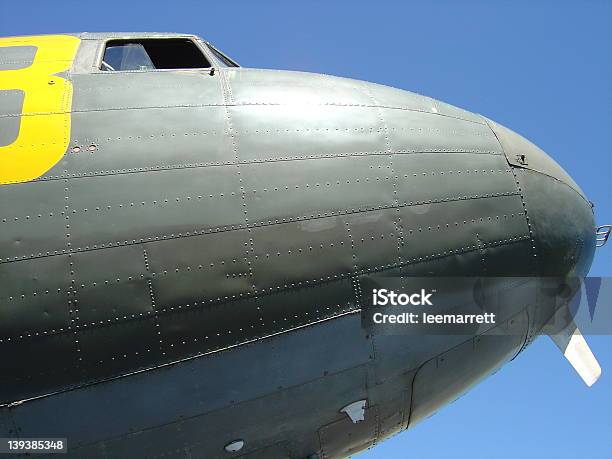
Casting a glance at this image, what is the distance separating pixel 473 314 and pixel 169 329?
3.47m

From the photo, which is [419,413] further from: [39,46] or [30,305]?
[39,46]

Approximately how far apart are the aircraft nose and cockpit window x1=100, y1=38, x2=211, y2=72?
4108 mm

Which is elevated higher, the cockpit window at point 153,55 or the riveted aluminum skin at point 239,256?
the cockpit window at point 153,55

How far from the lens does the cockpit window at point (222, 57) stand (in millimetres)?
8984

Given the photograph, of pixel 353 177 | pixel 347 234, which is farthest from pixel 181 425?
pixel 353 177

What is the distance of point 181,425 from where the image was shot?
280 inches

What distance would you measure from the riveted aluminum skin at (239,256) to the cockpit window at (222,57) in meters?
0.72

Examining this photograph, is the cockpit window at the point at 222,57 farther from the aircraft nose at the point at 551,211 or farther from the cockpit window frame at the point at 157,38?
the aircraft nose at the point at 551,211

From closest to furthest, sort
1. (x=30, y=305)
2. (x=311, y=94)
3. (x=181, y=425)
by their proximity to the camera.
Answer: (x=30, y=305)
(x=181, y=425)
(x=311, y=94)

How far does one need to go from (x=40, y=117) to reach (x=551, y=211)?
6.11m

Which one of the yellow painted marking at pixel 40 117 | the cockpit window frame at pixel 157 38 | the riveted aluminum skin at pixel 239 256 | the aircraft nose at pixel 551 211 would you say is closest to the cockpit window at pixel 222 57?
the cockpit window frame at pixel 157 38

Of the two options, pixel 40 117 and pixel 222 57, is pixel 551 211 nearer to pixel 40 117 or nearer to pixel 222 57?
pixel 222 57

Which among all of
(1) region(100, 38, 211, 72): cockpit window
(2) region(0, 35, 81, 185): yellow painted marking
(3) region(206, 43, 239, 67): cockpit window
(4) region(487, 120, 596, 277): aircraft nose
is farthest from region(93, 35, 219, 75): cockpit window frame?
(4) region(487, 120, 596, 277): aircraft nose

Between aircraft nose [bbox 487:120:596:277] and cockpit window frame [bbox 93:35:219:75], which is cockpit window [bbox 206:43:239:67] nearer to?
cockpit window frame [bbox 93:35:219:75]
